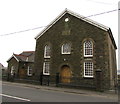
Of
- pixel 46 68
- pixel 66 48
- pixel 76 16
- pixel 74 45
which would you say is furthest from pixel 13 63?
pixel 76 16

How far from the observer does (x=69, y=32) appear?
21.0 meters

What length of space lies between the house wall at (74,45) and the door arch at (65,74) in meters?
0.54

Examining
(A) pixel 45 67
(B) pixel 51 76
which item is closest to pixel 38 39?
(A) pixel 45 67

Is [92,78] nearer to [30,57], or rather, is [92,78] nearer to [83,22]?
[83,22]

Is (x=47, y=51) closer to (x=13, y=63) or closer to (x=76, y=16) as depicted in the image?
(x=76, y=16)

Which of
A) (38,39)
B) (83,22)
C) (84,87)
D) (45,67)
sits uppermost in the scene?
(83,22)

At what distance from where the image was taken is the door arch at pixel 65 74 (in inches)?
783

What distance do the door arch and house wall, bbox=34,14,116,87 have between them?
0.54 m

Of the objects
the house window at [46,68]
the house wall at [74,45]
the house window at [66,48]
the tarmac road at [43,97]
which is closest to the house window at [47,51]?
the house wall at [74,45]

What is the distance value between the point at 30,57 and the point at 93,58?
21.8 m

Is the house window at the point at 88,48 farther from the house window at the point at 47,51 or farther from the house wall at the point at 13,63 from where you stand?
the house wall at the point at 13,63

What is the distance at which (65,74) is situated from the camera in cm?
2034

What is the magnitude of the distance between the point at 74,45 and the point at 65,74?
435cm

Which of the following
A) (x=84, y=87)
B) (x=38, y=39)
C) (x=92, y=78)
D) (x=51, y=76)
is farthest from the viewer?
(x=38, y=39)
